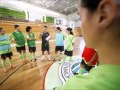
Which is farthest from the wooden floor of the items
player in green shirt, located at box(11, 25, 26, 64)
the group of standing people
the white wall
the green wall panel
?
the white wall

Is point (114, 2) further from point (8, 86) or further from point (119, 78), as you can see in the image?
point (8, 86)

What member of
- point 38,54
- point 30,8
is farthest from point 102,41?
point 30,8

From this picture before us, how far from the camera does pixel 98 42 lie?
362 mm

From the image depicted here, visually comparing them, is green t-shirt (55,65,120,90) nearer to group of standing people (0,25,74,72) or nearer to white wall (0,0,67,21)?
group of standing people (0,25,74,72)

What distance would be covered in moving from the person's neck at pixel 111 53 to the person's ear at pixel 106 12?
0.19 feet

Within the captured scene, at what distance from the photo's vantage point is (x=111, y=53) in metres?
0.33

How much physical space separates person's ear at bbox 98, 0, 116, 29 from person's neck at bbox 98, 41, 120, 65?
0.19ft

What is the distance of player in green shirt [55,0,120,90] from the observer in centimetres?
27

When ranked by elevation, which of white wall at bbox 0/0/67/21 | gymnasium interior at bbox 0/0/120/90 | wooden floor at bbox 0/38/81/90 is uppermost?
white wall at bbox 0/0/67/21

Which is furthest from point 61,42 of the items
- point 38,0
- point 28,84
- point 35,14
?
point 35,14

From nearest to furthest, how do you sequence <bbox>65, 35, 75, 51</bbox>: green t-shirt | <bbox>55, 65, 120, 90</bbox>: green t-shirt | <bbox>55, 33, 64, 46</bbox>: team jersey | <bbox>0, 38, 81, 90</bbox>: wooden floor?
<bbox>55, 65, 120, 90</bbox>: green t-shirt
<bbox>0, 38, 81, 90</bbox>: wooden floor
<bbox>65, 35, 75, 51</bbox>: green t-shirt
<bbox>55, 33, 64, 46</bbox>: team jersey

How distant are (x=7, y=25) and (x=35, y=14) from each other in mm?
6762

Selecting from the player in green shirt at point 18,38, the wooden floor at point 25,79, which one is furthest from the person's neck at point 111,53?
the player in green shirt at point 18,38

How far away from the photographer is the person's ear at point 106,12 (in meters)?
0.30
